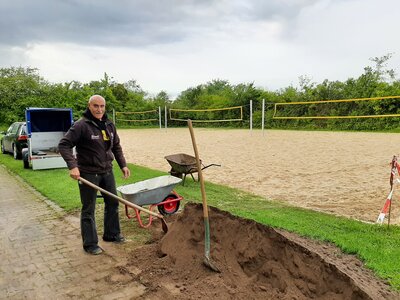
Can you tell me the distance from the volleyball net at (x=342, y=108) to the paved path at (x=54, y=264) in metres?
17.0

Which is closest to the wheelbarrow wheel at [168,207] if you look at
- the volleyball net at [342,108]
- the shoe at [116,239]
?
the shoe at [116,239]

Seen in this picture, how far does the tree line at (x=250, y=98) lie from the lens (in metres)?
22.7

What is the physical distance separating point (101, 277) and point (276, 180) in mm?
5797

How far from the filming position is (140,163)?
1196 centimetres

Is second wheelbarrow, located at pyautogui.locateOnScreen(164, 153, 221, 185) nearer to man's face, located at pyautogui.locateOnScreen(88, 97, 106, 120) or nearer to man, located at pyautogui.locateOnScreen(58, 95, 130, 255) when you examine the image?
man, located at pyautogui.locateOnScreen(58, 95, 130, 255)

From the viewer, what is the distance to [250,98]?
29562 mm

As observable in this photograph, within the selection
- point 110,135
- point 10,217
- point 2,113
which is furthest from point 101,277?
point 2,113

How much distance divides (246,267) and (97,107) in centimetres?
237

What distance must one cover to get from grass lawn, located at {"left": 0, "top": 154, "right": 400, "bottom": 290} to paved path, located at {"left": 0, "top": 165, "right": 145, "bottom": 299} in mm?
623

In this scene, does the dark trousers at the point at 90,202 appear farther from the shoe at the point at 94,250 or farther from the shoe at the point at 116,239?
the shoe at the point at 116,239

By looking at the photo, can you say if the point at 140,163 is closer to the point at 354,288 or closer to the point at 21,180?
the point at 21,180

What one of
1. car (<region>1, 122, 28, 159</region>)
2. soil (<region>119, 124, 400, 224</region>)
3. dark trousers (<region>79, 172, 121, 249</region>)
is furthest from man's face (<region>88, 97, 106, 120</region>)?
car (<region>1, 122, 28, 159</region>)

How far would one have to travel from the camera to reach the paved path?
3.44m

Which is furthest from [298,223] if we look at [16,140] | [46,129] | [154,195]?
[16,140]
